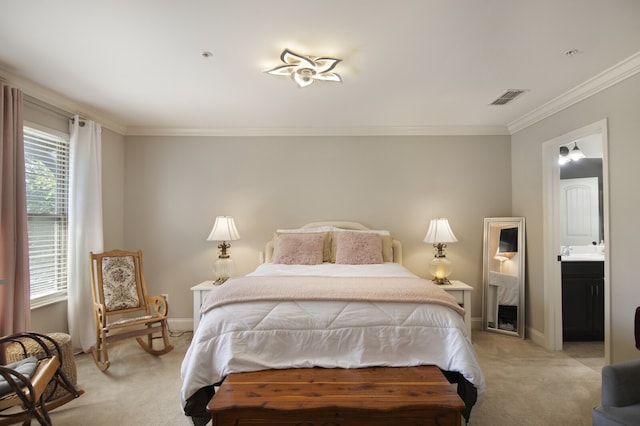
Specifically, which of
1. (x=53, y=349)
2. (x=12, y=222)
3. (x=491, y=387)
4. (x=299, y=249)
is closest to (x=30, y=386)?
(x=53, y=349)

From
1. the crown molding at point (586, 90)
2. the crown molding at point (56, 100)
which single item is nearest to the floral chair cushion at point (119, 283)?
the crown molding at point (56, 100)

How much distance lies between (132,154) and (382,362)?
3.84 metres

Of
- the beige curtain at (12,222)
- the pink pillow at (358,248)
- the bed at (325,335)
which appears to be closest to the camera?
the bed at (325,335)

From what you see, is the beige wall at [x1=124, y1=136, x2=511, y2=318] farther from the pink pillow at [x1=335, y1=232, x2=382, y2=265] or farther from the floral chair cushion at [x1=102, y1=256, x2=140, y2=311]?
the floral chair cushion at [x1=102, y1=256, x2=140, y2=311]

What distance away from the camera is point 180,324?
13.1ft

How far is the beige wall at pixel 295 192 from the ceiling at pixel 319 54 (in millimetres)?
524

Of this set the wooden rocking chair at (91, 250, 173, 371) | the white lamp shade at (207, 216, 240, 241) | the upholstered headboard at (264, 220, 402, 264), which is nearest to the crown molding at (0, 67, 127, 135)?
the wooden rocking chair at (91, 250, 173, 371)

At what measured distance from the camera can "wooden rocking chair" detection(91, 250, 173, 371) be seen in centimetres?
296

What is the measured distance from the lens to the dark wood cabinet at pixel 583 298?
3322 mm

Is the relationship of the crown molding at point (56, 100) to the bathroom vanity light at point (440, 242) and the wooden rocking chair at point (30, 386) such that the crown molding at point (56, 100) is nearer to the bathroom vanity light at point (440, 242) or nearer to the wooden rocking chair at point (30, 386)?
the wooden rocking chair at point (30, 386)

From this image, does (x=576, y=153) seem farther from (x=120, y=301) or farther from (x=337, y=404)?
(x=120, y=301)

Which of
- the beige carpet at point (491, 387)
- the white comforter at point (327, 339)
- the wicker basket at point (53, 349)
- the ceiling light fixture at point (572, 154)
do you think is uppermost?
the ceiling light fixture at point (572, 154)

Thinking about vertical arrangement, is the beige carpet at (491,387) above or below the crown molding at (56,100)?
below

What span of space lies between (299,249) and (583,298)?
3033 mm
